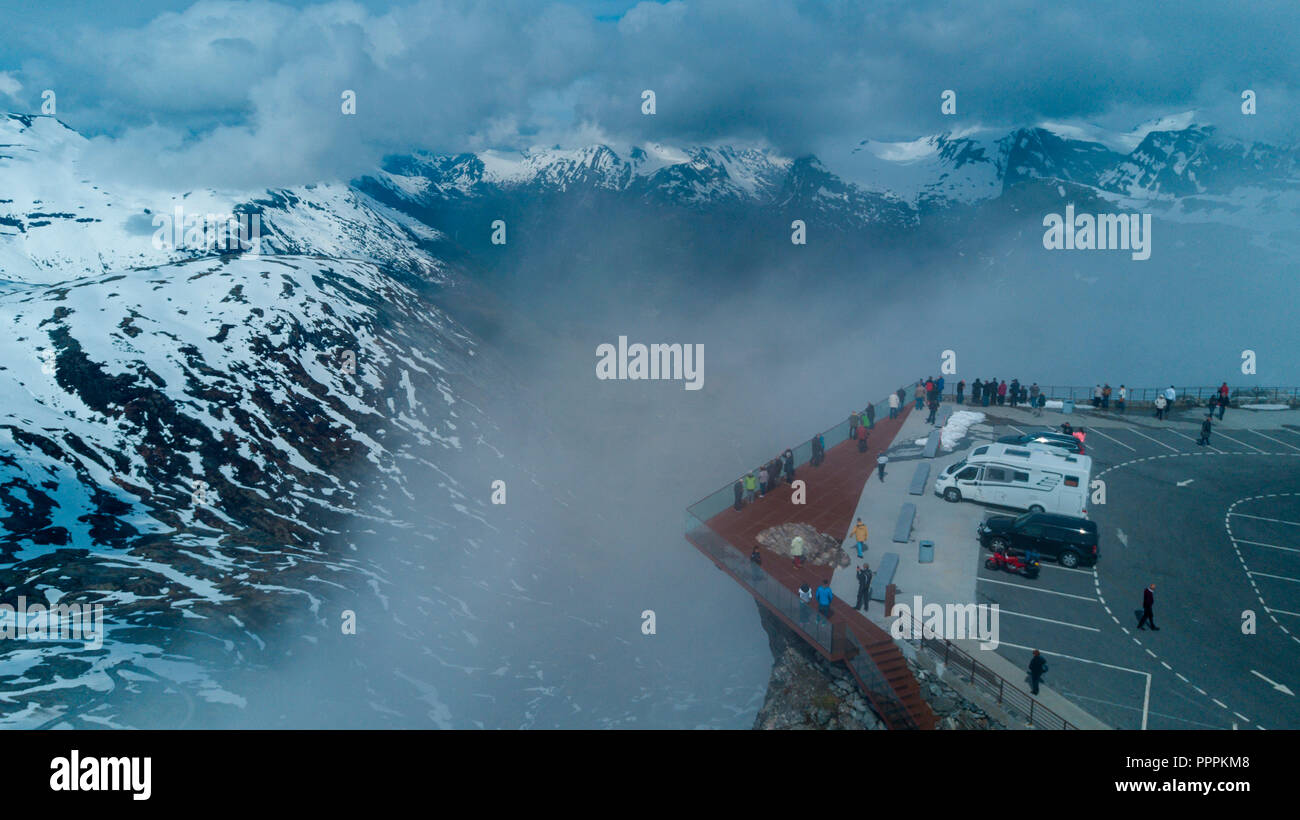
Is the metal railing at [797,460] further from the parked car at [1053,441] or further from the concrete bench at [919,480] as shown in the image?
the parked car at [1053,441]

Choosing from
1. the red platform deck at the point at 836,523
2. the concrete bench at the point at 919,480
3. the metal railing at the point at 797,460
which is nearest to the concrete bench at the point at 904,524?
the red platform deck at the point at 836,523

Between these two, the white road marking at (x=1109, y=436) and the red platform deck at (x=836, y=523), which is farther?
the white road marking at (x=1109, y=436)

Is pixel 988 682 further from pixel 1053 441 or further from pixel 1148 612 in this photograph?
pixel 1053 441

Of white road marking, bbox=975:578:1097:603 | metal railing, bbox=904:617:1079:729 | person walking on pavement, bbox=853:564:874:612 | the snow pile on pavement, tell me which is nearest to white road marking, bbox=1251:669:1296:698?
white road marking, bbox=975:578:1097:603

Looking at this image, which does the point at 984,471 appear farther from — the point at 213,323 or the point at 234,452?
the point at 213,323

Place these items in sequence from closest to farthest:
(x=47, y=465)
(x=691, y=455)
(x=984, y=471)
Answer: (x=984, y=471), (x=47, y=465), (x=691, y=455)
